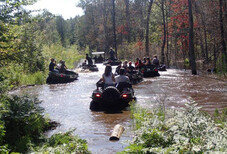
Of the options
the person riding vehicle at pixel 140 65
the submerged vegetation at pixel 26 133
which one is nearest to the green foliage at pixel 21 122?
the submerged vegetation at pixel 26 133

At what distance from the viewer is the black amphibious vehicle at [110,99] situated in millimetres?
10766

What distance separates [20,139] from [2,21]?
3487mm

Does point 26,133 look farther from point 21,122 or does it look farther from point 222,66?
point 222,66

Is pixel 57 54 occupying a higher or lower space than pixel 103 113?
higher

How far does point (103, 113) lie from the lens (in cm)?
1076

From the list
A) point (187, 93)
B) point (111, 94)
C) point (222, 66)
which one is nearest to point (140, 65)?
point (222, 66)

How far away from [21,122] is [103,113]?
435 cm

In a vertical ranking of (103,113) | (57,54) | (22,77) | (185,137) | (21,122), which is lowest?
(103,113)

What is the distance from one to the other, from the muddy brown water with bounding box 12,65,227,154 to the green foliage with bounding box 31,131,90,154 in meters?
0.49

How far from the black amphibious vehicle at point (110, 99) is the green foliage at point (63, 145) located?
404cm

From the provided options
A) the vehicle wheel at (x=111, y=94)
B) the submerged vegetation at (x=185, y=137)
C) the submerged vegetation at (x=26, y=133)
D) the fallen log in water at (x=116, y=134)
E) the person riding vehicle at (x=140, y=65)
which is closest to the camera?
the submerged vegetation at (x=185, y=137)

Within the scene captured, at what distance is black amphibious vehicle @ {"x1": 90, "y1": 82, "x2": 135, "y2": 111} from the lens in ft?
35.3

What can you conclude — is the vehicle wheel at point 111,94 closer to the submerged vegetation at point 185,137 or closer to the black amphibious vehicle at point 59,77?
the submerged vegetation at point 185,137

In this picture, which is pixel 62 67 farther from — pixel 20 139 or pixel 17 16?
pixel 20 139
